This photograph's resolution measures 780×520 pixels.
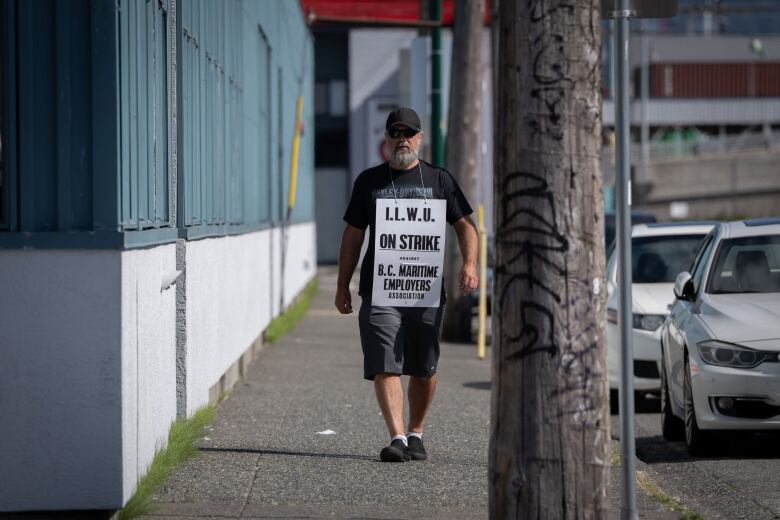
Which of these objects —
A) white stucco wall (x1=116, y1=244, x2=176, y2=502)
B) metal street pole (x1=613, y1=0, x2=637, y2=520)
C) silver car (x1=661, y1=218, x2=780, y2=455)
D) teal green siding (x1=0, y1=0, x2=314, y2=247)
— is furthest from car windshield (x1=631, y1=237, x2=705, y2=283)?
metal street pole (x1=613, y1=0, x2=637, y2=520)

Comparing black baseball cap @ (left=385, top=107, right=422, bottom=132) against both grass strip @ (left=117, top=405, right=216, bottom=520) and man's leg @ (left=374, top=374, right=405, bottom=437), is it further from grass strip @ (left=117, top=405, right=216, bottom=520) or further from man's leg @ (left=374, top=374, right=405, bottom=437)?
grass strip @ (left=117, top=405, right=216, bottom=520)

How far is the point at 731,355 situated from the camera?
8.99m

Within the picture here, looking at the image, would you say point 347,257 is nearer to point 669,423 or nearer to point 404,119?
point 404,119

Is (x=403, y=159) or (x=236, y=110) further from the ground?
(x=236, y=110)

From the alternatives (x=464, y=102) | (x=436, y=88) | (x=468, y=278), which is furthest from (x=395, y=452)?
(x=436, y=88)

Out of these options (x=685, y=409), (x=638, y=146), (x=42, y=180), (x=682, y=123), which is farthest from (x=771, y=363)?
(x=682, y=123)

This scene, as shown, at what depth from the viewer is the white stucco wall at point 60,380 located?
6.16 metres

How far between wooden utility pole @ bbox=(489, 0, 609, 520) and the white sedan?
6.40m

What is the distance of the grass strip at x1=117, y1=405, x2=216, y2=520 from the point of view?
21.4 ft

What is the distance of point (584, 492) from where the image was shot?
207 inches

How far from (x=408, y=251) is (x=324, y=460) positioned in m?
1.26

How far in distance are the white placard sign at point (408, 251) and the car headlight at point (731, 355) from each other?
1.92 m

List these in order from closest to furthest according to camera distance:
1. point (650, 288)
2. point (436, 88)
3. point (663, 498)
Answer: point (663, 498) < point (650, 288) < point (436, 88)

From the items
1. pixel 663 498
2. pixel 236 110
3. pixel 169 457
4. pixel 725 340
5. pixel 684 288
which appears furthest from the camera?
pixel 236 110
